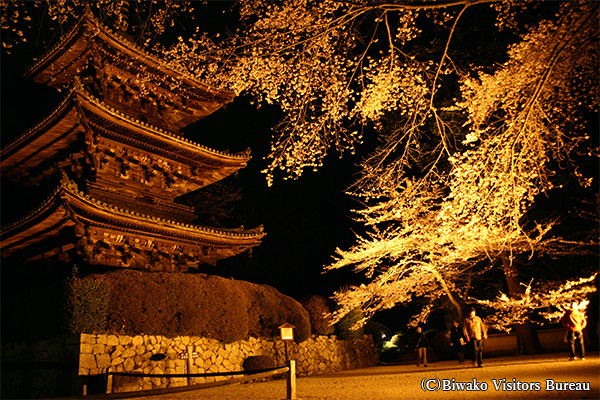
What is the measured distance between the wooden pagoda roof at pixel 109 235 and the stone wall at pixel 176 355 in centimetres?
234

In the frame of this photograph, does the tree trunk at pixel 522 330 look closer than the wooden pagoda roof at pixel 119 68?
No

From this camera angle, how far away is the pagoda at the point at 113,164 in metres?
11.8

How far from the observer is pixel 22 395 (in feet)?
35.7

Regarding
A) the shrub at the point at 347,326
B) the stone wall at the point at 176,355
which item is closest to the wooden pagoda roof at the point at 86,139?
the stone wall at the point at 176,355

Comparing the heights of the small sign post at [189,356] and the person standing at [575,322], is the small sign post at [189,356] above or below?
below

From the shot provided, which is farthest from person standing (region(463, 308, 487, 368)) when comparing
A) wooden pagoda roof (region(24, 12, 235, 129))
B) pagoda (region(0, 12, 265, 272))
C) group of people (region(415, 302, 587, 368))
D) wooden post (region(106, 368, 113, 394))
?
wooden pagoda roof (region(24, 12, 235, 129))

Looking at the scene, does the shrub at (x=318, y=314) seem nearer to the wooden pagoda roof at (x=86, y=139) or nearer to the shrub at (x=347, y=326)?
the shrub at (x=347, y=326)

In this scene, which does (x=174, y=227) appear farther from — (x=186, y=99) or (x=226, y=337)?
(x=186, y=99)

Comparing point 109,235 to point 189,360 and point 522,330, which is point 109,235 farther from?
point 522,330

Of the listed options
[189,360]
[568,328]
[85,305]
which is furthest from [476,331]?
[85,305]

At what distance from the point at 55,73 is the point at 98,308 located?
26.6 ft

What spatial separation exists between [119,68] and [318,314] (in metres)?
11.2

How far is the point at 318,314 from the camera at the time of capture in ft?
57.3

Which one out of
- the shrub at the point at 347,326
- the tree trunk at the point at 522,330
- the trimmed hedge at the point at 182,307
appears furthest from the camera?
the shrub at the point at 347,326
